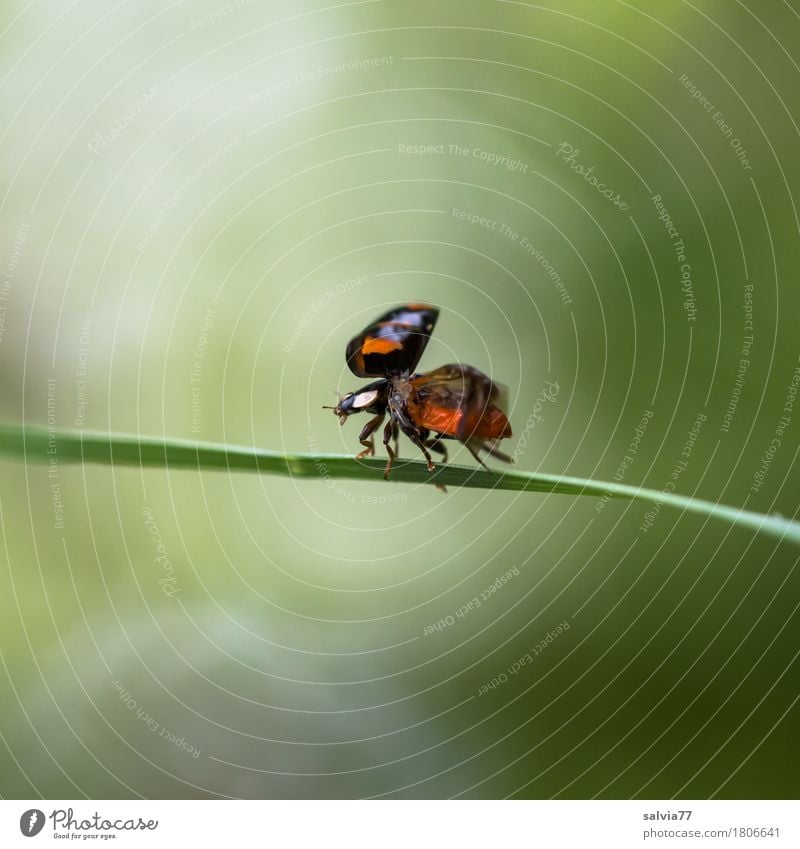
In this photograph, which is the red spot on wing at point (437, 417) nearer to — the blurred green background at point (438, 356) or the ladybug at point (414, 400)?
the ladybug at point (414, 400)

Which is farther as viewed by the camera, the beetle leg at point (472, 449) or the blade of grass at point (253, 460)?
the beetle leg at point (472, 449)

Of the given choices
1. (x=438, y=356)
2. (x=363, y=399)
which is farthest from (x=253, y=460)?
(x=438, y=356)

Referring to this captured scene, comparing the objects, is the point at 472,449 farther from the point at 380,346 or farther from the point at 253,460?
the point at 253,460

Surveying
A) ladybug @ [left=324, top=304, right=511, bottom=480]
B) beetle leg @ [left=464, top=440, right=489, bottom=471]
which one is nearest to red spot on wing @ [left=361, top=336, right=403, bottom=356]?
ladybug @ [left=324, top=304, right=511, bottom=480]

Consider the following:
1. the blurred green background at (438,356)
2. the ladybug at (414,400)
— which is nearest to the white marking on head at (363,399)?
the ladybug at (414,400)

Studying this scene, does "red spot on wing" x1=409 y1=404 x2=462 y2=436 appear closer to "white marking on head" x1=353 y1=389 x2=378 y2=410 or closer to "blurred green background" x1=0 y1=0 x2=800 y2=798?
"white marking on head" x1=353 y1=389 x2=378 y2=410

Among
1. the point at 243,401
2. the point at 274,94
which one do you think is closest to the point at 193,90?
the point at 274,94
